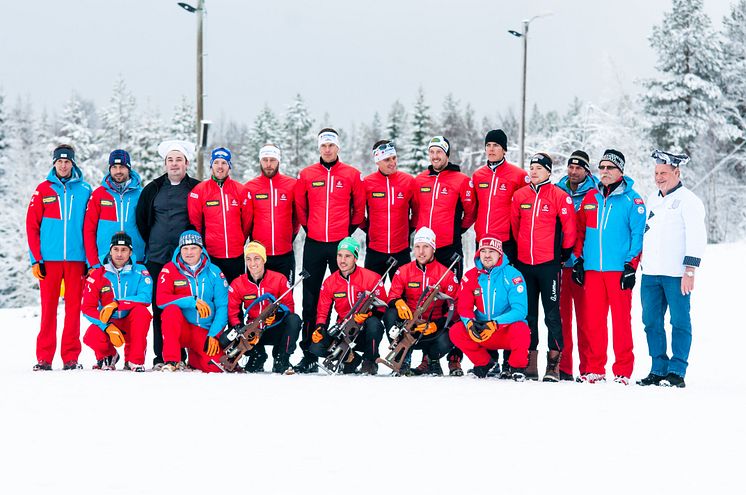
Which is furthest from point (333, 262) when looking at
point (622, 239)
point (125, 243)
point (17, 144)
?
point (17, 144)

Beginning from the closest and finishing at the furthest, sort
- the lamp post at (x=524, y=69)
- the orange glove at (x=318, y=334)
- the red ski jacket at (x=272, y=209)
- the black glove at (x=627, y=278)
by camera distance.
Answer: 1. the black glove at (x=627, y=278)
2. the orange glove at (x=318, y=334)
3. the red ski jacket at (x=272, y=209)
4. the lamp post at (x=524, y=69)

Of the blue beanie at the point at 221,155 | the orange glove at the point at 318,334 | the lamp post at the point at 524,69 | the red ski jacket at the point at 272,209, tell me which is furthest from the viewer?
the lamp post at the point at 524,69

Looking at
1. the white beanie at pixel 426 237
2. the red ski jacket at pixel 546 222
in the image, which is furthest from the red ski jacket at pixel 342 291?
the red ski jacket at pixel 546 222

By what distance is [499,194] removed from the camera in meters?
7.88

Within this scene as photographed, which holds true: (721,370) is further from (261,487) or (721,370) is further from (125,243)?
(261,487)

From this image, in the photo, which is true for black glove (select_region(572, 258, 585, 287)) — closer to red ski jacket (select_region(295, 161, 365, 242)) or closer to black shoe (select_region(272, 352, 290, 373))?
red ski jacket (select_region(295, 161, 365, 242))

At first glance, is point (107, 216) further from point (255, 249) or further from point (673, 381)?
point (673, 381)

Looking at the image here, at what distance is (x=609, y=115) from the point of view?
106ft

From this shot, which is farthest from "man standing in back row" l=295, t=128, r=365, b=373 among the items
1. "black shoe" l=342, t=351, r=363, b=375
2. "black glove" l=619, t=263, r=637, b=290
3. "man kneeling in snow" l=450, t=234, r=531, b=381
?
"black glove" l=619, t=263, r=637, b=290

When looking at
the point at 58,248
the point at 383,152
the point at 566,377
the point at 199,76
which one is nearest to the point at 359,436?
the point at 566,377

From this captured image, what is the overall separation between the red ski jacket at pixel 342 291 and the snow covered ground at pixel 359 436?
132 cm

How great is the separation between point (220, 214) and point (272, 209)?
576mm

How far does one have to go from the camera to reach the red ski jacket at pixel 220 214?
804 cm

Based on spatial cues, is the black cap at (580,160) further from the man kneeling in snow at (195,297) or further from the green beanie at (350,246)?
the man kneeling in snow at (195,297)
